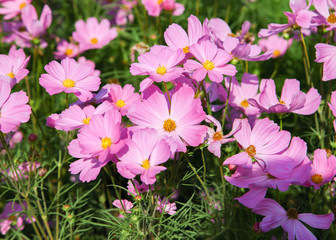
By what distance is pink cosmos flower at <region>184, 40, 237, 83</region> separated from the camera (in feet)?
2.47

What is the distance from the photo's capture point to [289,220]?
733mm

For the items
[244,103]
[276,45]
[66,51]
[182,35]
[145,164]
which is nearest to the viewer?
[145,164]

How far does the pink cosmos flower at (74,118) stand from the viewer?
31.3 inches

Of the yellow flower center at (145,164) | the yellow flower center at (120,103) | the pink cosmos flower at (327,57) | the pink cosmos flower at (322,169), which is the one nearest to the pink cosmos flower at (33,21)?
the yellow flower center at (120,103)

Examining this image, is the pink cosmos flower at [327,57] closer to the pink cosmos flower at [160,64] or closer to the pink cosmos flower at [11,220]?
the pink cosmos flower at [160,64]

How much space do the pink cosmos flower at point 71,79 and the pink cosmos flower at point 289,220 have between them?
0.47m

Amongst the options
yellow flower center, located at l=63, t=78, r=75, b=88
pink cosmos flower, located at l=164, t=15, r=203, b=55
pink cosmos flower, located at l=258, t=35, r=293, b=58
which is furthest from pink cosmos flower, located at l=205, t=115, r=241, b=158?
pink cosmos flower, located at l=258, t=35, r=293, b=58

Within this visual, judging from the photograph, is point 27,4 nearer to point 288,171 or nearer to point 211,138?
point 211,138

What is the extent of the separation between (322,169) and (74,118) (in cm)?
57

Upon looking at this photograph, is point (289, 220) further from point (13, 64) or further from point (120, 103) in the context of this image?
point (13, 64)

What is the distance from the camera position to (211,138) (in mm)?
759

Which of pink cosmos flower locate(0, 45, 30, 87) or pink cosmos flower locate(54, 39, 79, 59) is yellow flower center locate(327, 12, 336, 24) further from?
pink cosmos flower locate(54, 39, 79, 59)

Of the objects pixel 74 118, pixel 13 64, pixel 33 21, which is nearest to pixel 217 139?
pixel 74 118

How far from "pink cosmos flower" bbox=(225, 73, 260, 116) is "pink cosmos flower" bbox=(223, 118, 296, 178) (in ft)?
0.74
